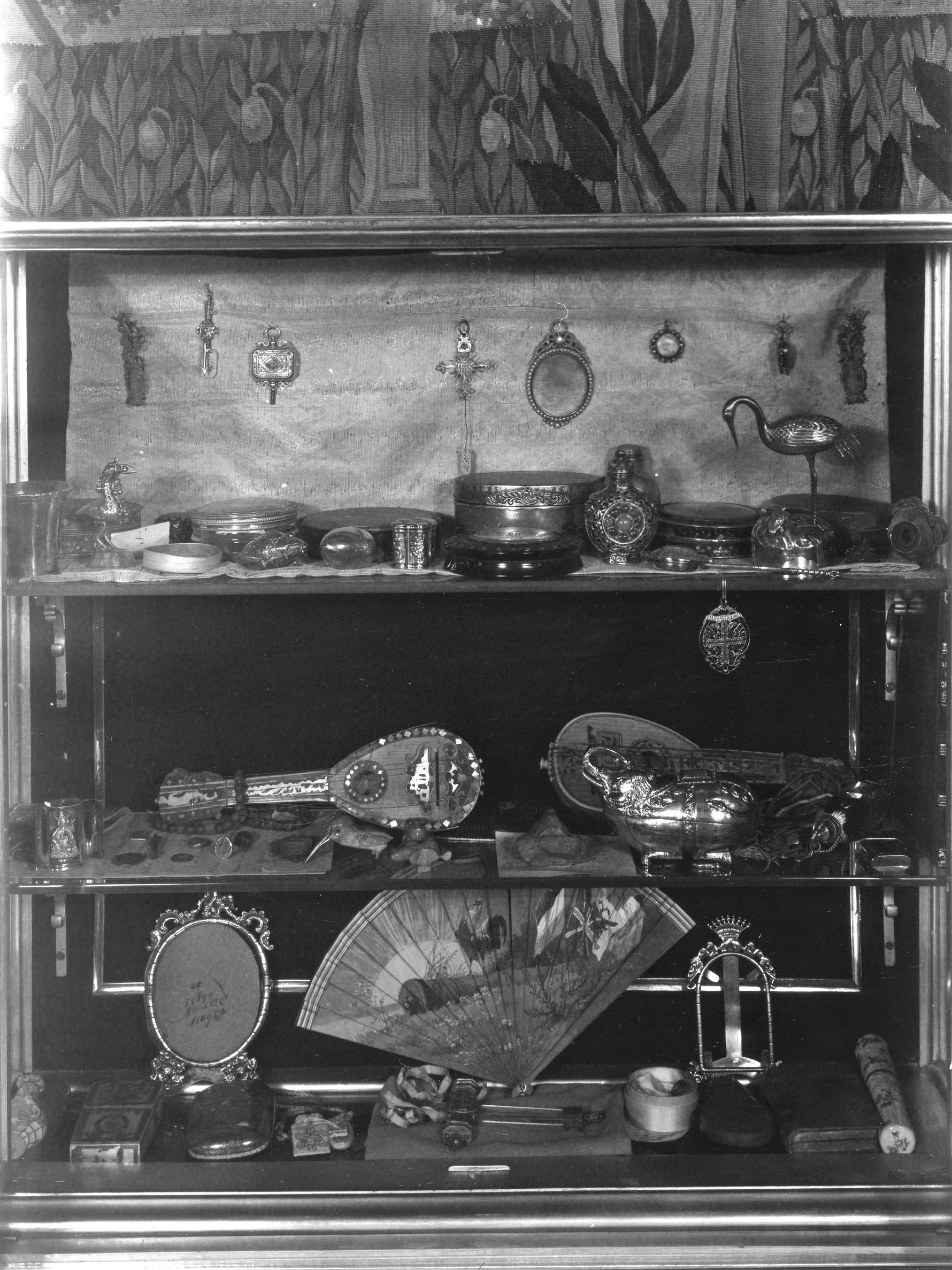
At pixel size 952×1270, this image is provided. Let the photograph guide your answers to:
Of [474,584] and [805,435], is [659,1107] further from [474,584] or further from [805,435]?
[805,435]

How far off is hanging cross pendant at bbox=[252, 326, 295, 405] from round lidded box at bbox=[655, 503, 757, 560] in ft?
2.71

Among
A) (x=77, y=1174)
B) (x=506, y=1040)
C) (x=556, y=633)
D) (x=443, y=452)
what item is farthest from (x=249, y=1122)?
(x=443, y=452)

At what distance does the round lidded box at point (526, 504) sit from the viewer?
2.73 m

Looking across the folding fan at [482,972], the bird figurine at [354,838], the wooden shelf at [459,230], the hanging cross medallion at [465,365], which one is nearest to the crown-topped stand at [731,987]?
the folding fan at [482,972]

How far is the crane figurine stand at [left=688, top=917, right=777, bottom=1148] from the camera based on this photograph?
278 cm

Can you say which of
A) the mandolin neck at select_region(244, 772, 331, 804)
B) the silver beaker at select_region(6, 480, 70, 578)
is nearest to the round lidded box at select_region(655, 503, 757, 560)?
the mandolin neck at select_region(244, 772, 331, 804)

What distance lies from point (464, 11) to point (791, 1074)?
2.14 m

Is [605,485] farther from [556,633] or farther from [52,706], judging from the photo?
[52,706]

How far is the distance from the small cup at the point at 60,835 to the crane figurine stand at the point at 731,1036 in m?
1.29

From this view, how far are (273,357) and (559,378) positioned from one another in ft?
1.93

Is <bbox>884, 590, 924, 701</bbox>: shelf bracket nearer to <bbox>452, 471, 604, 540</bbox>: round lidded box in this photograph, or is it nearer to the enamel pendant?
the enamel pendant

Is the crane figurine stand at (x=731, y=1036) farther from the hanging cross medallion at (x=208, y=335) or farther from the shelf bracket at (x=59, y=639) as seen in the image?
the hanging cross medallion at (x=208, y=335)

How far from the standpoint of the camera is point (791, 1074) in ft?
9.52

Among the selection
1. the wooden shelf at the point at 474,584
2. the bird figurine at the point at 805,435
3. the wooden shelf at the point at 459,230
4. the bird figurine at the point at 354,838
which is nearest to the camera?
the wooden shelf at the point at 459,230
